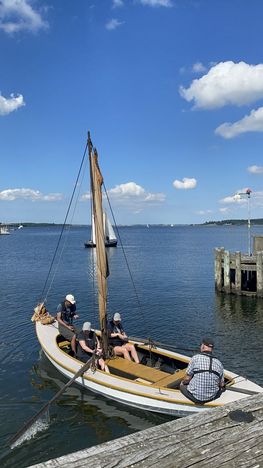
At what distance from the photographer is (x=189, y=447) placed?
238 cm

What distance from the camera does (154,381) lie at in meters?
13.1

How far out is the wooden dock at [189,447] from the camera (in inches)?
89.4

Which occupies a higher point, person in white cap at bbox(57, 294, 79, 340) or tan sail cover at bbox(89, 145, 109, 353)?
tan sail cover at bbox(89, 145, 109, 353)

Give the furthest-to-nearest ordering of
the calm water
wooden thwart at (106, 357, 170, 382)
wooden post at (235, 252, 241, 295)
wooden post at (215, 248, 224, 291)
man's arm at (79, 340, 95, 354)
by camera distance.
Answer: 1. wooden post at (215, 248, 224, 291)
2. wooden post at (235, 252, 241, 295)
3. man's arm at (79, 340, 95, 354)
4. wooden thwart at (106, 357, 170, 382)
5. the calm water

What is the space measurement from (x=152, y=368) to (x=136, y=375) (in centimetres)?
74

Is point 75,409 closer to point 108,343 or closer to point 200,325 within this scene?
point 108,343

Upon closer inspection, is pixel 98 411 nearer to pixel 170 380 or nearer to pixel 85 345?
pixel 85 345

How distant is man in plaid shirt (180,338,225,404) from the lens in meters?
10.2

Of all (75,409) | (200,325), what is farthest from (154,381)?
(200,325)

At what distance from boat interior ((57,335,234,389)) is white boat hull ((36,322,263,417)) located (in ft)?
1.43

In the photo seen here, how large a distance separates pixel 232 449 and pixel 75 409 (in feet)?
41.1

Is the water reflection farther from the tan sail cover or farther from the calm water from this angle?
the tan sail cover

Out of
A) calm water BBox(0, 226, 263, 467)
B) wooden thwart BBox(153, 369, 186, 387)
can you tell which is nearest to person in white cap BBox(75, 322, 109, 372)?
calm water BBox(0, 226, 263, 467)

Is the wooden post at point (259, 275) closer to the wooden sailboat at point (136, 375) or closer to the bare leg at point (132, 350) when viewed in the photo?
the wooden sailboat at point (136, 375)
